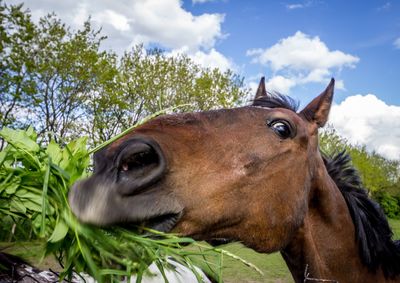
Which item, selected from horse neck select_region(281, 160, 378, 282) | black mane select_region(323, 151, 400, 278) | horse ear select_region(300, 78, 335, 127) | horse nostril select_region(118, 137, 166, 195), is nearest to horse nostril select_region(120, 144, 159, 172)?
horse nostril select_region(118, 137, 166, 195)

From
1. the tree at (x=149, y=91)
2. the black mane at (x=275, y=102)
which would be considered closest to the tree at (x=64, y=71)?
the tree at (x=149, y=91)

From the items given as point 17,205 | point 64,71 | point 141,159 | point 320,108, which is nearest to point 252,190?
point 141,159

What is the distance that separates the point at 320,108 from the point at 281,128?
661 mm

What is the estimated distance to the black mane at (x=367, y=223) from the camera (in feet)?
10.0

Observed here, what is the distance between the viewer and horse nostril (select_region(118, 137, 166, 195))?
1678 millimetres

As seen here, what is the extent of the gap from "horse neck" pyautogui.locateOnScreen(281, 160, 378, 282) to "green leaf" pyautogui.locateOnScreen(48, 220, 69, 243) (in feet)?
5.95

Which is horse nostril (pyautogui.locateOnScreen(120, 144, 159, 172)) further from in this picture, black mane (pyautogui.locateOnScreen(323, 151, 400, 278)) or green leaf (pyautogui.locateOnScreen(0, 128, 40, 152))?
black mane (pyautogui.locateOnScreen(323, 151, 400, 278))

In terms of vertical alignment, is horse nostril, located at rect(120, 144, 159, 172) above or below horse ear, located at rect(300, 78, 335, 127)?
below

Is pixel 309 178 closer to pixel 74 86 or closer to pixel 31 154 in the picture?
pixel 31 154

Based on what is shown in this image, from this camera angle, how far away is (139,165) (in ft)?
5.80

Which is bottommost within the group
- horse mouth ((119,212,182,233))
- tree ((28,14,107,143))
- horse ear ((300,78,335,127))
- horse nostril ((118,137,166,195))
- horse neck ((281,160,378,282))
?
horse neck ((281,160,378,282))

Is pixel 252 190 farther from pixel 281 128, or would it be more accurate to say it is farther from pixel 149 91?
pixel 149 91

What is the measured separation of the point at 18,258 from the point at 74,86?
21.2 meters

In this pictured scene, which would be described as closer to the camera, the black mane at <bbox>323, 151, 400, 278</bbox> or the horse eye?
the horse eye
